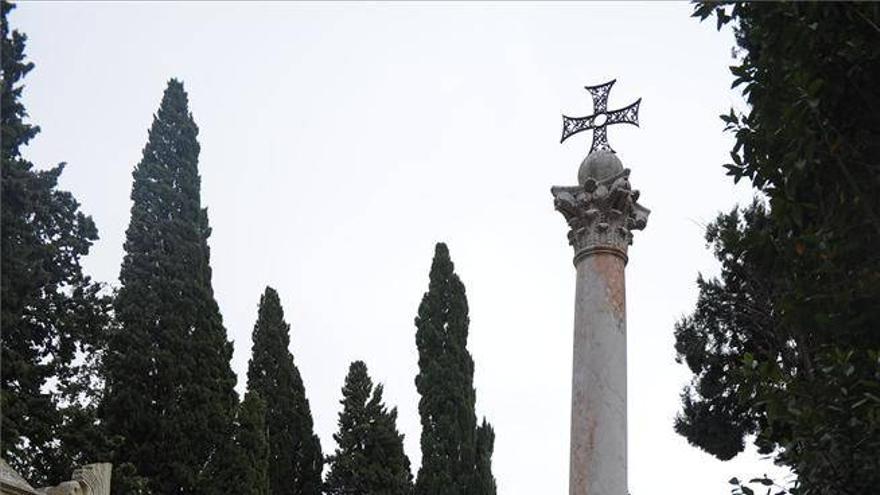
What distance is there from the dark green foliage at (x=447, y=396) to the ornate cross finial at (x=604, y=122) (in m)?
13.0

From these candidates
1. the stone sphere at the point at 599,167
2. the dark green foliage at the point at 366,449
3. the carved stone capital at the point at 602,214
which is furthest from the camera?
the dark green foliage at the point at 366,449

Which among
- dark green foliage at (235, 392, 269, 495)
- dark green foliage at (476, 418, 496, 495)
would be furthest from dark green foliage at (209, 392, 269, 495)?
dark green foliage at (476, 418, 496, 495)

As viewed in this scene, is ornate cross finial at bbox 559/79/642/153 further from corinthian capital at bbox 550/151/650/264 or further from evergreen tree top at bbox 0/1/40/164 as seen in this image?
evergreen tree top at bbox 0/1/40/164

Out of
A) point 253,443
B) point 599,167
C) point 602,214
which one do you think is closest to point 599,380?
point 602,214

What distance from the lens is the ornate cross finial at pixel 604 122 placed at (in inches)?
475

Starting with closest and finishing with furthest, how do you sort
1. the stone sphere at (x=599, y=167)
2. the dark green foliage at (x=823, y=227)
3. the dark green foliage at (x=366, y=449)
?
the dark green foliage at (x=823, y=227)
the stone sphere at (x=599, y=167)
the dark green foliage at (x=366, y=449)

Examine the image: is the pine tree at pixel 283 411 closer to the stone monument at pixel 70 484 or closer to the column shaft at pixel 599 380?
the stone monument at pixel 70 484

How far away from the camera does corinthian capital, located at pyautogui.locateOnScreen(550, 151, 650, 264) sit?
35.6 feet

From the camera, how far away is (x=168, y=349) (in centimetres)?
2364

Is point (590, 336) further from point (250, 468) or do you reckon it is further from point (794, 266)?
point (250, 468)

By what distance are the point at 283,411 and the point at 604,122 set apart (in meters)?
16.6

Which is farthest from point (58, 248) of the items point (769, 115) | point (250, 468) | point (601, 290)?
point (769, 115)

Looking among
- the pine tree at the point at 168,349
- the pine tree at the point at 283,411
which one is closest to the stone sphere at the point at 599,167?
the pine tree at the point at 168,349

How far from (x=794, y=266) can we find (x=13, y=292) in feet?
58.4
